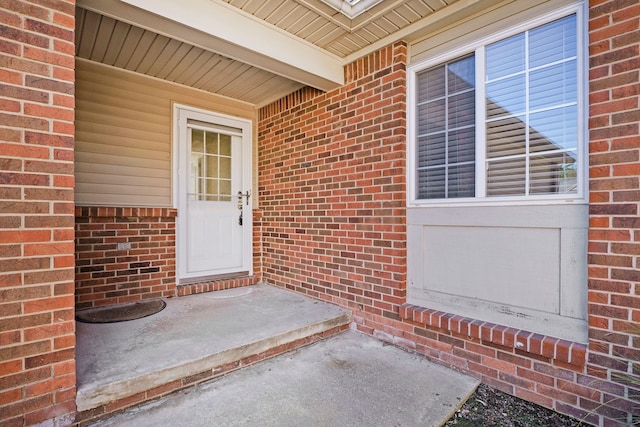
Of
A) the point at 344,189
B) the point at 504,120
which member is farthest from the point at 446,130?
the point at 344,189

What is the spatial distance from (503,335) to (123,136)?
12.8 feet

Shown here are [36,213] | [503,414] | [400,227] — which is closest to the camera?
[36,213]

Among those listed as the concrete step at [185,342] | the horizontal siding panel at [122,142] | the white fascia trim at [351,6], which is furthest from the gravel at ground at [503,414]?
the horizontal siding panel at [122,142]

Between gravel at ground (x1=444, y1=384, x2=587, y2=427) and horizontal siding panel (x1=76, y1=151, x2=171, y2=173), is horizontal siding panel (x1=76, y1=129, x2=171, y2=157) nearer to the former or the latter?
horizontal siding panel (x1=76, y1=151, x2=171, y2=173)

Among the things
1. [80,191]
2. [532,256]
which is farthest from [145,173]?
[532,256]

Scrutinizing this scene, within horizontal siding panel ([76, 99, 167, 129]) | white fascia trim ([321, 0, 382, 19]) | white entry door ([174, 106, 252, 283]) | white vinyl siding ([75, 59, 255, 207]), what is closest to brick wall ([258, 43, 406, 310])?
white entry door ([174, 106, 252, 283])

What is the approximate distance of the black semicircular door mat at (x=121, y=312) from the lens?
2871 mm

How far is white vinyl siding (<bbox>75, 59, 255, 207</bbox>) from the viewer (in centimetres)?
322

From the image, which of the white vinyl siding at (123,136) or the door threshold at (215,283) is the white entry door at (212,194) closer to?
the door threshold at (215,283)

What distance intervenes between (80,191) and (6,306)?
78.2 inches

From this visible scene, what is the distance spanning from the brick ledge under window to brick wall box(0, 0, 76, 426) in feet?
7.64

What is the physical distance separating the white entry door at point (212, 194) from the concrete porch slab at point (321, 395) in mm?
1907

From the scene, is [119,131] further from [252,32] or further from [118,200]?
[252,32]

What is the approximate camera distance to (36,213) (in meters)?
1.63
